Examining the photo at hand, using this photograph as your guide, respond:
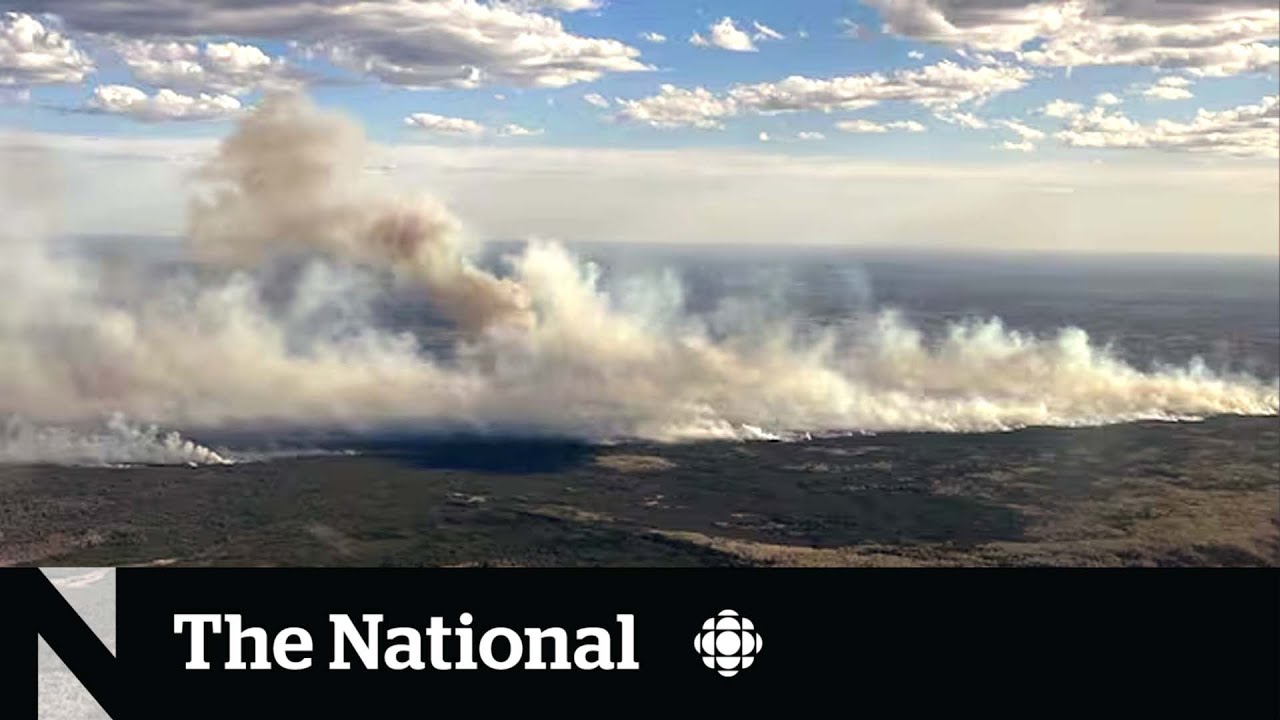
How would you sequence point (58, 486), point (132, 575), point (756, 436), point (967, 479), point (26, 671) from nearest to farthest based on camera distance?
point (26, 671) < point (132, 575) < point (58, 486) < point (967, 479) < point (756, 436)

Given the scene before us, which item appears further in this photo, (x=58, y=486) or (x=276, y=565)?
(x=58, y=486)

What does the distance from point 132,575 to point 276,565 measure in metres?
17.6

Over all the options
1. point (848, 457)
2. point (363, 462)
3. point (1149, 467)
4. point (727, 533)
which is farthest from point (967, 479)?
point (363, 462)

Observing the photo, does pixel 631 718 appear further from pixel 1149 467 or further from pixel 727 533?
pixel 1149 467

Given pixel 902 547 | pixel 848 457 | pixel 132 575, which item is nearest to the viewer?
pixel 132 575

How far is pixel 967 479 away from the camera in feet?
558

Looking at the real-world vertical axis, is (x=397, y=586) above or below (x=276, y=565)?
above

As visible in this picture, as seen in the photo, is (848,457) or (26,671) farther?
(848,457)

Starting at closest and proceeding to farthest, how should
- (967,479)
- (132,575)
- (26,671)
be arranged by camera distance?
(26,671)
(132,575)
(967,479)

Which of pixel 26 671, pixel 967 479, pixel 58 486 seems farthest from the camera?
pixel 967 479

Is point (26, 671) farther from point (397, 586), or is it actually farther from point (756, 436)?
point (756, 436)

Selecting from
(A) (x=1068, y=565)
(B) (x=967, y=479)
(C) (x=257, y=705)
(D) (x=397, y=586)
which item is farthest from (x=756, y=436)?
(C) (x=257, y=705)

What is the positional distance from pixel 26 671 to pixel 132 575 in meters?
52.3

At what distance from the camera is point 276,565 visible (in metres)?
123
